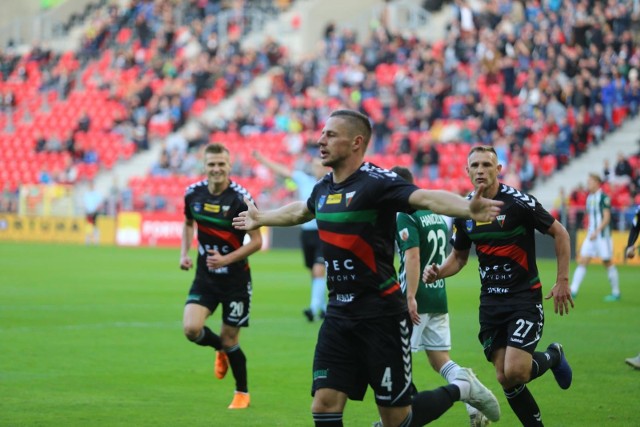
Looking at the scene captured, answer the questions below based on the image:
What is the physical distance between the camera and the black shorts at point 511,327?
8.03 m

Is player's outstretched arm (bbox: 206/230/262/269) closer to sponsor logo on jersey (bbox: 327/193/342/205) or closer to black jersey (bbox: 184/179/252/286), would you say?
black jersey (bbox: 184/179/252/286)

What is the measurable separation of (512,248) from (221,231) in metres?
3.10

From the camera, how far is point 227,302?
1012cm

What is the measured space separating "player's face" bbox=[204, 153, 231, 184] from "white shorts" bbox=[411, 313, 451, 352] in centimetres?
238

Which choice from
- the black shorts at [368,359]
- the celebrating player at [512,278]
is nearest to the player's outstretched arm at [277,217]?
the black shorts at [368,359]

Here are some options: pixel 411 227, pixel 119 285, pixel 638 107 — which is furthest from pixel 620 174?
pixel 411 227

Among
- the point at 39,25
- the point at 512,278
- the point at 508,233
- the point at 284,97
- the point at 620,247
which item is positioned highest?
the point at 39,25

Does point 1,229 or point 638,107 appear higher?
point 638,107


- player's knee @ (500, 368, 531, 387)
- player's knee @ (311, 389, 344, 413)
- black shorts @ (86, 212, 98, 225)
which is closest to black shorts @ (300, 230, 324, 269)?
player's knee @ (500, 368, 531, 387)

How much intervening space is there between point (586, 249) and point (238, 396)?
39.9ft

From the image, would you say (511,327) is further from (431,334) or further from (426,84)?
(426,84)

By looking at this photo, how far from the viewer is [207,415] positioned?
9344 millimetres

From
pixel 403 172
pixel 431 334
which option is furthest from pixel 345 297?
pixel 403 172

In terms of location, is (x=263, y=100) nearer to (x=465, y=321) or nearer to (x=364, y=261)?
(x=465, y=321)
